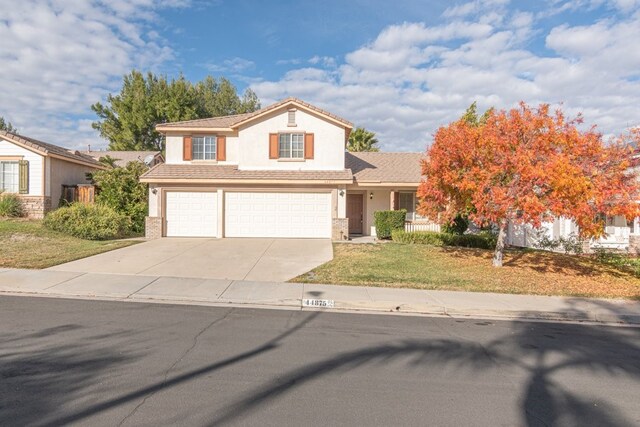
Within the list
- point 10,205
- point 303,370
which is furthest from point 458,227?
point 10,205

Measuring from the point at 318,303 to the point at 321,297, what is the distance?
338mm

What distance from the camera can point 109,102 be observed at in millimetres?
40625

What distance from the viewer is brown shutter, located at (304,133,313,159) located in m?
19.4

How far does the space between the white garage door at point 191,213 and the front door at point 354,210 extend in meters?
7.34

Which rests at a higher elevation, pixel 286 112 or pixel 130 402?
pixel 286 112

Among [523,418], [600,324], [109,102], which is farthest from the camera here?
[109,102]

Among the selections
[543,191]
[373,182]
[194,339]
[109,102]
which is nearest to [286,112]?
[373,182]

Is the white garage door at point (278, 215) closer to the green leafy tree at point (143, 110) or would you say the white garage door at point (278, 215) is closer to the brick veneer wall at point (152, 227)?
the brick veneer wall at point (152, 227)

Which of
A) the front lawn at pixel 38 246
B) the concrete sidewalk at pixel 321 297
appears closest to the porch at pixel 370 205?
the front lawn at pixel 38 246

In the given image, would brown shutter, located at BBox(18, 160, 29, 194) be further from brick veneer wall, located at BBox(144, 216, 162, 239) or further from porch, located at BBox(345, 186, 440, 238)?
porch, located at BBox(345, 186, 440, 238)

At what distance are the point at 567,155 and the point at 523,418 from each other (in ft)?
27.2

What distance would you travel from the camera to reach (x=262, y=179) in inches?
719

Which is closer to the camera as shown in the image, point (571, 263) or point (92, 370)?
point (92, 370)

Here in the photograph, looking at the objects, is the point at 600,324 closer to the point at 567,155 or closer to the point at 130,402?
the point at 567,155
